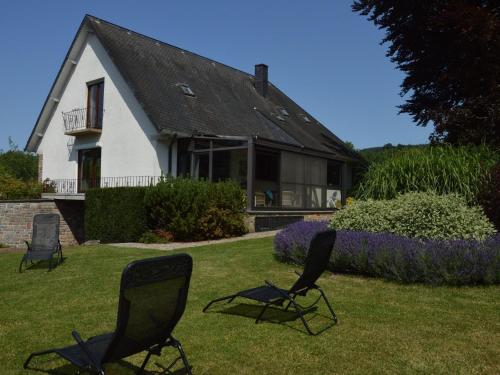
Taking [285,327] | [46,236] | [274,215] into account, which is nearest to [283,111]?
[274,215]

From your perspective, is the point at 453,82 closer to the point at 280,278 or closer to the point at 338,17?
the point at 338,17

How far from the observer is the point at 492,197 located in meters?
8.90

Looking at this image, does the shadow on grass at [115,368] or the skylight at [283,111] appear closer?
the shadow on grass at [115,368]

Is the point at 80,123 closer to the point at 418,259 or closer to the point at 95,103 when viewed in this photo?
the point at 95,103

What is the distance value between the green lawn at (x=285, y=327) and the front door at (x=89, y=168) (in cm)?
1316

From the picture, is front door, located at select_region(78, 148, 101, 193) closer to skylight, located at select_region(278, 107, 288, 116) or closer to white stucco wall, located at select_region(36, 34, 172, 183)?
white stucco wall, located at select_region(36, 34, 172, 183)

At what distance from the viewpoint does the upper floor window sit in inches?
819

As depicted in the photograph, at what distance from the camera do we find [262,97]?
27594 millimetres

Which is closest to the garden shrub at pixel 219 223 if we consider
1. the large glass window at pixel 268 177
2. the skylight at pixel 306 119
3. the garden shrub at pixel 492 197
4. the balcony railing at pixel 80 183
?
the large glass window at pixel 268 177

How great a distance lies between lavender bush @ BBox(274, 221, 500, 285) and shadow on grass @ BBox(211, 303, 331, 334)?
A: 6.24 ft

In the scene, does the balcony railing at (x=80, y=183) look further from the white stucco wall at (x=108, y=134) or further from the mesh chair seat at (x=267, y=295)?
the mesh chair seat at (x=267, y=295)

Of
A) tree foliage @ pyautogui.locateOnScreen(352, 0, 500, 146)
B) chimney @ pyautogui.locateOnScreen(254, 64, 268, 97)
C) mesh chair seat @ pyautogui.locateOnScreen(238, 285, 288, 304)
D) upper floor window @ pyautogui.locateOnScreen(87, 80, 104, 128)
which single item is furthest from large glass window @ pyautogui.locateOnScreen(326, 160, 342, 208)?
mesh chair seat @ pyautogui.locateOnScreen(238, 285, 288, 304)

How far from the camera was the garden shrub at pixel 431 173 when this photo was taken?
9.68 m

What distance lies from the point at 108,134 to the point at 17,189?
5.42 m
